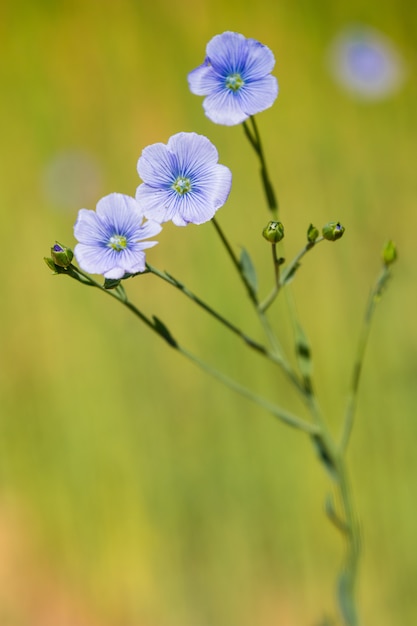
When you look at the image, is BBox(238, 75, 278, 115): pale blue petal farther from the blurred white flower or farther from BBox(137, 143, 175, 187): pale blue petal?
the blurred white flower

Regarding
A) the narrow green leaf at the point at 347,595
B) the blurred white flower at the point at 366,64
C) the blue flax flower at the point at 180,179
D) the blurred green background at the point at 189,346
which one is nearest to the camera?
the blue flax flower at the point at 180,179

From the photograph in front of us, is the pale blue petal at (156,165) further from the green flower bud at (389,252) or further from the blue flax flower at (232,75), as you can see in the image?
the green flower bud at (389,252)

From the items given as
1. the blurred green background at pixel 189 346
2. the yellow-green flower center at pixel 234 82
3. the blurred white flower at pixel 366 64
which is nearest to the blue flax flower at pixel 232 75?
the yellow-green flower center at pixel 234 82

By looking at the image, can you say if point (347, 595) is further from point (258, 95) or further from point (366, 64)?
point (366, 64)

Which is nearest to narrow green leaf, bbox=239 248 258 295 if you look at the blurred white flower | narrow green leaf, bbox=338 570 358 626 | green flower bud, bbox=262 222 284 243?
green flower bud, bbox=262 222 284 243

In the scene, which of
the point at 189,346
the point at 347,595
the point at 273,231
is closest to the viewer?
the point at 273,231

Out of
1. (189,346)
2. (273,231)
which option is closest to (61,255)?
(273,231)
